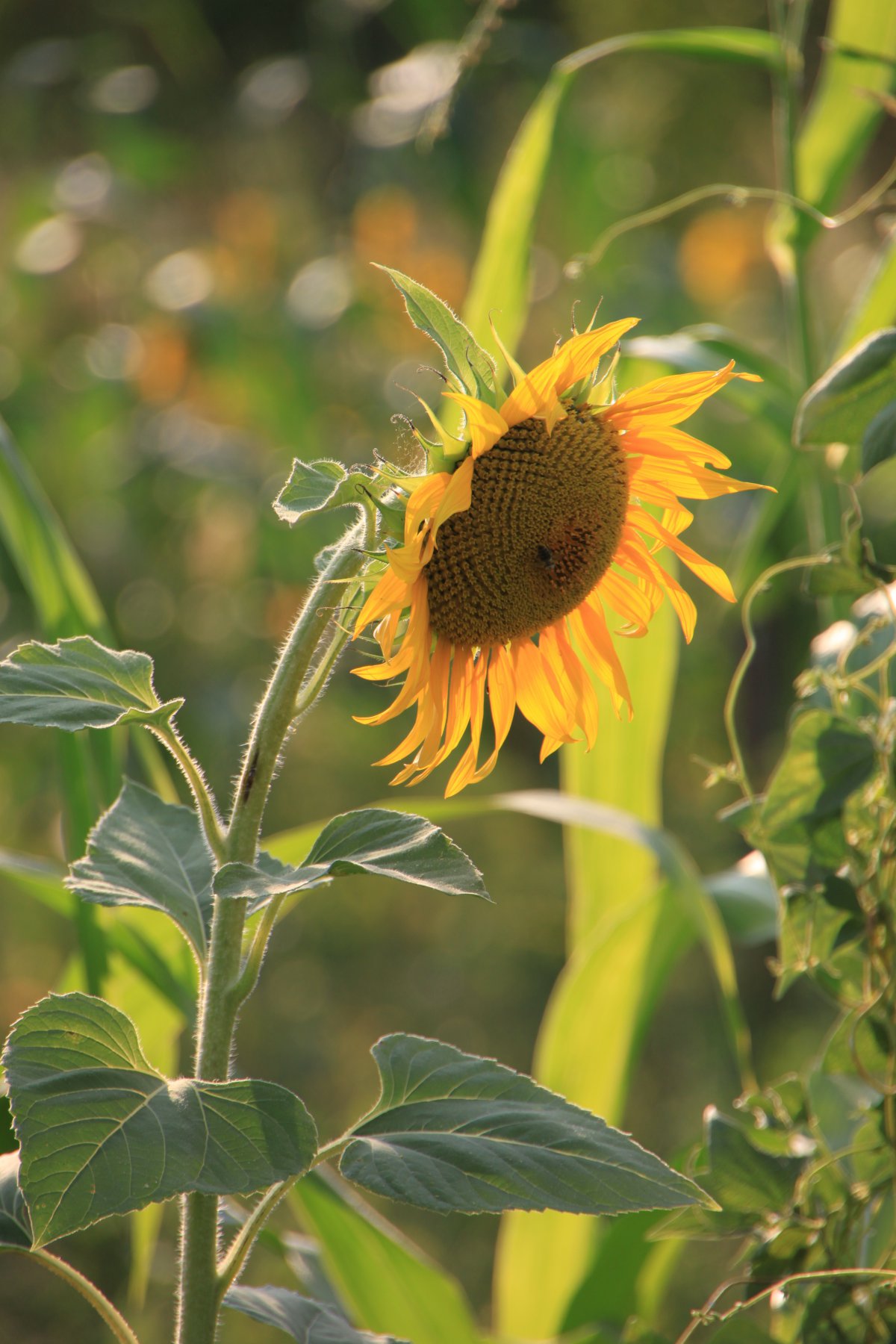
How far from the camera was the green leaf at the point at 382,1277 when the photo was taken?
0.41 metres

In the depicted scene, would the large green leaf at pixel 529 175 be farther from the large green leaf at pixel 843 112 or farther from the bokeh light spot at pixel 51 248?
the bokeh light spot at pixel 51 248

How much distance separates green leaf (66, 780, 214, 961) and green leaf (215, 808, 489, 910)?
0.09 feet

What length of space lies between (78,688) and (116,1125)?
0.27 ft

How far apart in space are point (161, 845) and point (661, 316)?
3.97ft

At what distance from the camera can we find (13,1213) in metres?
0.23

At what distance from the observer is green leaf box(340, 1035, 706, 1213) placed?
8.2 inches

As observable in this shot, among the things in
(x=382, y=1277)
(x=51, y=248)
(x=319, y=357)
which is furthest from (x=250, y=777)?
(x=51, y=248)

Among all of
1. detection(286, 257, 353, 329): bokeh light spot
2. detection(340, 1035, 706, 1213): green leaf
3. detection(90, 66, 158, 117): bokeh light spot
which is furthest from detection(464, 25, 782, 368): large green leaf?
detection(90, 66, 158, 117): bokeh light spot

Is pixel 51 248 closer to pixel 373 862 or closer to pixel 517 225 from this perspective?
pixel 517 225

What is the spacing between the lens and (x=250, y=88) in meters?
1.44

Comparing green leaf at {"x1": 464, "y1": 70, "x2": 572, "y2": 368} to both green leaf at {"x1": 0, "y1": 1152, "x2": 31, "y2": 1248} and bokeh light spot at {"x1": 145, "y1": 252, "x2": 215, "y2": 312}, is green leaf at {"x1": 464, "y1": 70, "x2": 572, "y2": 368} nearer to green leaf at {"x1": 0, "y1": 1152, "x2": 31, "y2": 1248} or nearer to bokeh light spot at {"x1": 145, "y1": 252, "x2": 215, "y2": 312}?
green leaf at {"x1": 0, "y1": 1152, "x2": 31, "y2": 1248}

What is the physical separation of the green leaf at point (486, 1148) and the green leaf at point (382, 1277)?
0.65ft

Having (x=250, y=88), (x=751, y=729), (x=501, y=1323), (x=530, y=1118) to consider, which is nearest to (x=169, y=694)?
(x=751, y=729)

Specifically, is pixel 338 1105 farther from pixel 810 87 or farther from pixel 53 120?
pixel 53 120
